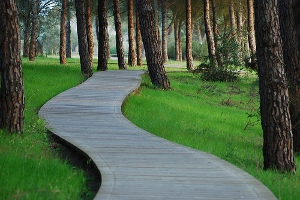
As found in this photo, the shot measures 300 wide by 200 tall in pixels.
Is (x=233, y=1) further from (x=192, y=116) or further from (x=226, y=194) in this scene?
(x=226, y=194)

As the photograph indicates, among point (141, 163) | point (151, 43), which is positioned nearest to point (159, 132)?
point (141, 163)

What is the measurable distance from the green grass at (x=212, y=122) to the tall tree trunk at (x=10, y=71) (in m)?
3.36

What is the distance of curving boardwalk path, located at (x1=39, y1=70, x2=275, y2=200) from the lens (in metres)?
6.40

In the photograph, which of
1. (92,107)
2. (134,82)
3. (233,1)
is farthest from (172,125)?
(233,1)

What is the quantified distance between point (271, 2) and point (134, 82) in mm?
12022

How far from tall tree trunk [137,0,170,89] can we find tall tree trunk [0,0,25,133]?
1185cm

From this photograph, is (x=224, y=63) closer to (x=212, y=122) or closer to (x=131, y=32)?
(x=131, y=32)

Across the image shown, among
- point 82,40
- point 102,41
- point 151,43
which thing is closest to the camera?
point 151,43

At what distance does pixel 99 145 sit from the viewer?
940 cm

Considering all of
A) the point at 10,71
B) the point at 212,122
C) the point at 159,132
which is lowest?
the point at 212,122

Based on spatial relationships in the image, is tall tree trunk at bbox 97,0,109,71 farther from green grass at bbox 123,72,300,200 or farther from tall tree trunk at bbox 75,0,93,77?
green grass at bbox 123,72,300,200

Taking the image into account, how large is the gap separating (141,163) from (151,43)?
588 inches

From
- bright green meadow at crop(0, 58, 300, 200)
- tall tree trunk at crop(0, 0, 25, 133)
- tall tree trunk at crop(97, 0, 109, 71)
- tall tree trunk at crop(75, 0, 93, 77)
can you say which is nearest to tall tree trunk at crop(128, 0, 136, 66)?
tall tree trunk at crop(97, 0, 109, 71)

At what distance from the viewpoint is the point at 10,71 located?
A: 419 inches
